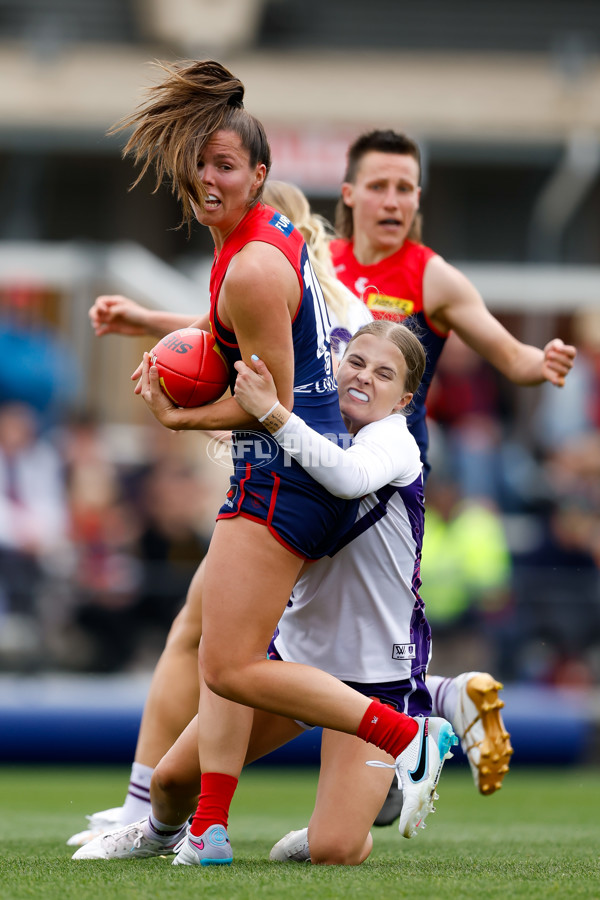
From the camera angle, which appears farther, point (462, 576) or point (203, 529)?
point (203, 529)

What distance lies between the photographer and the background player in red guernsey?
16.1 feet

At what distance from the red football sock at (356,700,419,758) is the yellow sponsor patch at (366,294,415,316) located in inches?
64.0

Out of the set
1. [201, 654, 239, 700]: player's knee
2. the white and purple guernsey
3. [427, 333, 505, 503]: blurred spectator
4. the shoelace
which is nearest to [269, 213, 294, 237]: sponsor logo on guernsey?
the white and purple guernsey

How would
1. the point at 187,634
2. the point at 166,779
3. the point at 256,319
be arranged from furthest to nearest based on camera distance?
1. the point at 187,634
2. the point at 166,779
3. the point at 256,319

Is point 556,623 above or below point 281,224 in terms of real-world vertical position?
below

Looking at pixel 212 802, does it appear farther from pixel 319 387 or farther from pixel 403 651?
pixel 319 387

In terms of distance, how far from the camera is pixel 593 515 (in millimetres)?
9695

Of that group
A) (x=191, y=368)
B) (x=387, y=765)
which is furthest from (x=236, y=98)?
(x=387, y=765)

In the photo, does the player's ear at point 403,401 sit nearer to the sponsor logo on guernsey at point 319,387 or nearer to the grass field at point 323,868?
the sponsor logo on guernsey at point 319,387

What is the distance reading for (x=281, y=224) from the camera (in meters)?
4.05

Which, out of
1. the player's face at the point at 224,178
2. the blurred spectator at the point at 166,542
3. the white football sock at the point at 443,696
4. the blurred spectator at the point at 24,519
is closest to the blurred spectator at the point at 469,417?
the blurred spectator at the point at 166,542

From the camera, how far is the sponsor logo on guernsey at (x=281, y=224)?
13.2 ft

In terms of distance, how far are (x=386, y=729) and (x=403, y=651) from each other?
506 millimetres

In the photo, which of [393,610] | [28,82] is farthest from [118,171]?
[393,610]
